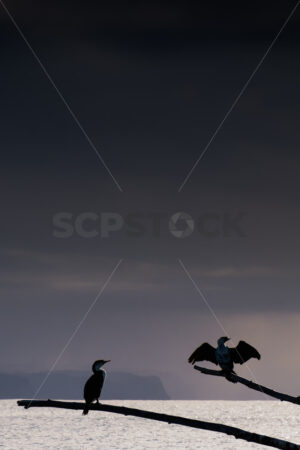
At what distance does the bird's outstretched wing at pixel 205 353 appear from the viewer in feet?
42.4

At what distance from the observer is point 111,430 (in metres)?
134

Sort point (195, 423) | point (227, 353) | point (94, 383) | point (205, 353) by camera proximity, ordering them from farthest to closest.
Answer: point (94, 383), point (205, 353), point (227, 353), point (195, 423)

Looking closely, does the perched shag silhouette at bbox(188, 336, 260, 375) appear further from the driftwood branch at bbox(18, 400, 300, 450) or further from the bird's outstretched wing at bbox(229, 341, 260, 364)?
the driftwood branch at bbox(18, 400, 300, 450)

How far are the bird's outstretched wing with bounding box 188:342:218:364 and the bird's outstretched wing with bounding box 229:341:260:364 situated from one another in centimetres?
38

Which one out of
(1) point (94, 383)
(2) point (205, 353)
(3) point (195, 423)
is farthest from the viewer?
(1) point (94, 383)

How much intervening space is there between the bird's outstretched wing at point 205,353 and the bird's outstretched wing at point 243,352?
1.24 feet

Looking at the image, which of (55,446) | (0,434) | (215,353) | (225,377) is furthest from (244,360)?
(0,434)

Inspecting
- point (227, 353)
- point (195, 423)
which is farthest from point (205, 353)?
point (195, 423)

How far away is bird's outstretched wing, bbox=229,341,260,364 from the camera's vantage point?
41.7ft

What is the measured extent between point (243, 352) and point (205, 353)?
0.72 metres

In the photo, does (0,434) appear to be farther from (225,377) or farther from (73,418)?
(225,377)

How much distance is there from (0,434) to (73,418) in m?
40.9

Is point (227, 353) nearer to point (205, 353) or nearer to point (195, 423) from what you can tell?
point (205, 353)

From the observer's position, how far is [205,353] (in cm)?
1305
